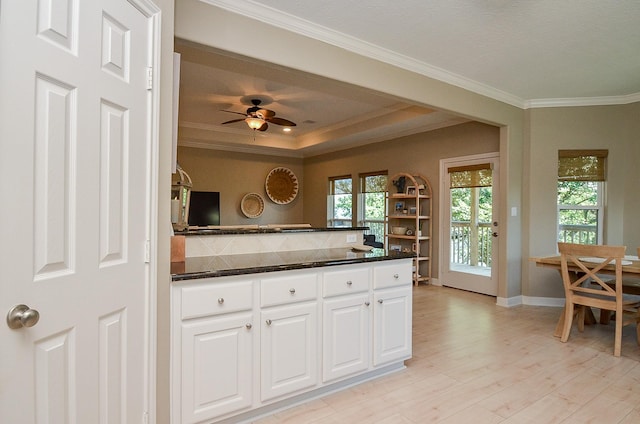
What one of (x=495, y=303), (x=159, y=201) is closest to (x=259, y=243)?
(x=159, y=201)

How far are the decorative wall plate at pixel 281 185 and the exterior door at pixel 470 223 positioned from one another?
3.72 m

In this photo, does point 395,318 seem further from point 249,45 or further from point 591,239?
point 591,239

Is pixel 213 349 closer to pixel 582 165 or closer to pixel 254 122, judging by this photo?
pixel 254 122

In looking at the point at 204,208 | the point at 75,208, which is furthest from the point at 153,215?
the point at 204,208

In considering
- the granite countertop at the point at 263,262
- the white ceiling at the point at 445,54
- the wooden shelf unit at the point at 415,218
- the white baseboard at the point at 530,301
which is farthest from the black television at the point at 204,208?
the white baseboard at the point at 530,301

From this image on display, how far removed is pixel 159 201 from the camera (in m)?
1.72

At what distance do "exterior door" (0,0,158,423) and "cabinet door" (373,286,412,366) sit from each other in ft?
4.80

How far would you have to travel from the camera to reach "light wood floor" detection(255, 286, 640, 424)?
2.11 metres

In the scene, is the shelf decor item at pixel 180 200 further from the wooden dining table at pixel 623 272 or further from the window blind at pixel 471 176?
the window blind at pixel 471 176

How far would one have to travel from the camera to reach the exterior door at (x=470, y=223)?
503 cm

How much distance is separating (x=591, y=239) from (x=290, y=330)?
178 inches

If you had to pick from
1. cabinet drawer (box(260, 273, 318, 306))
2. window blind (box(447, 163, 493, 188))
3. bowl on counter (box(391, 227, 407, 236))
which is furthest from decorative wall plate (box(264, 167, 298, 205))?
cabinet drawer (box(260, 273, 318, 306))

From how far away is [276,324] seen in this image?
206 centimetres

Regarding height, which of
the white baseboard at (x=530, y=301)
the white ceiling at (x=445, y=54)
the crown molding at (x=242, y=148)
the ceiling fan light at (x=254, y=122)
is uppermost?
the white ceiling at (x=445, y=54)
